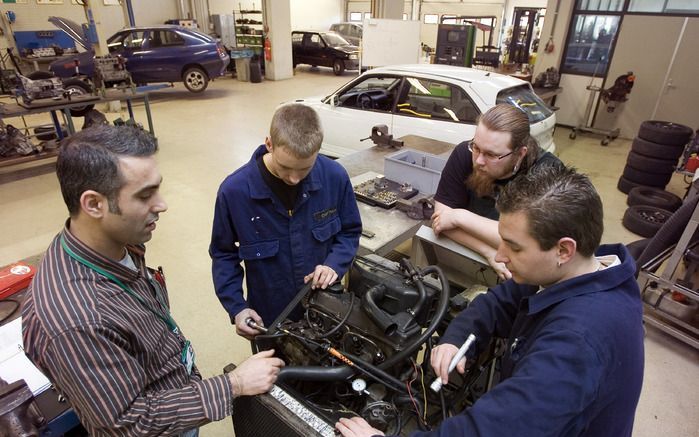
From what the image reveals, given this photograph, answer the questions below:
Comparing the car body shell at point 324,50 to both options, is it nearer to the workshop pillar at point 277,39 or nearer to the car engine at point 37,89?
the workshop pillar at point 277,39

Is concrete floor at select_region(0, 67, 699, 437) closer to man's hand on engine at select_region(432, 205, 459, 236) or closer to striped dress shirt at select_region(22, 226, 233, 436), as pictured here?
striped dress shirt at select_region(22, 226, 233, 436)

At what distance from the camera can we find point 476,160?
1762 millimetres

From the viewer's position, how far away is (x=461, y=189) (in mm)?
1988

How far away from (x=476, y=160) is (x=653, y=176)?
13.8 ft

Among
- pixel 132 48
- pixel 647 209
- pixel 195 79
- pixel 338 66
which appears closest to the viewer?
pixel 647 209

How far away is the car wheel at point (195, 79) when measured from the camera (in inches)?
349

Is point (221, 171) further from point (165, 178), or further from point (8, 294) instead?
point (8, 294)

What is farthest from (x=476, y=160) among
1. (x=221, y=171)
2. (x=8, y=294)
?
(x=221, y=171)

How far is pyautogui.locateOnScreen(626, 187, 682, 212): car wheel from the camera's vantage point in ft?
14.0

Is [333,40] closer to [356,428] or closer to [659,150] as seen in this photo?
[659,150]

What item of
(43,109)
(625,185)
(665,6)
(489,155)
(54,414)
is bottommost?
(625,185)

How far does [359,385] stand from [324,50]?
40.9 feet

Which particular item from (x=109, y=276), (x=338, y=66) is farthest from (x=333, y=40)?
(x=109, y=276)

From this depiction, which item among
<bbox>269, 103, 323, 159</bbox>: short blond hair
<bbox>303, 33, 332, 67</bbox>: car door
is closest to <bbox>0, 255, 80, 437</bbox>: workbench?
<bbox>269, 103, 323, 159</bbox>: short blond hair
